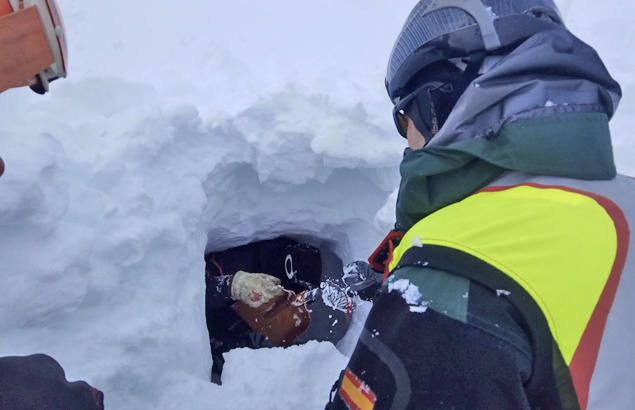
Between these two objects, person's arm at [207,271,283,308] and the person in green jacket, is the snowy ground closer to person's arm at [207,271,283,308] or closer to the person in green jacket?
person's arm at [207,271,283,308]

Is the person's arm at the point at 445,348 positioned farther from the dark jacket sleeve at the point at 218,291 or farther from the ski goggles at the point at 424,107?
the dark jacket sleeve at the point at 218,291

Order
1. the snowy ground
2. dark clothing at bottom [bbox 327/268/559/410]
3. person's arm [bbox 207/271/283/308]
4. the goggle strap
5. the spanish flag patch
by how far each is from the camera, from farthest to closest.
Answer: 1. person's arm [bbox 207/271/283/308]
2. the snowy ground
3. the goggle strap
4. the spanish flag patch
5. dark clothing at bottom [bbox 327/268/559/410]

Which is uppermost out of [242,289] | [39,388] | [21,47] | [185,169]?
[21,47]

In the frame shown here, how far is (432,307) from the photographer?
90cm

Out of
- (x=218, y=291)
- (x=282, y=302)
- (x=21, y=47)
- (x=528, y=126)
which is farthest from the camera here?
(x=218, y=291)

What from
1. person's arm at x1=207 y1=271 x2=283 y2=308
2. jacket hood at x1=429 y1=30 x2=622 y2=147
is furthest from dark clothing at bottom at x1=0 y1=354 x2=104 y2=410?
person's arm at x1=207 y1=271 x2=283 y2=308

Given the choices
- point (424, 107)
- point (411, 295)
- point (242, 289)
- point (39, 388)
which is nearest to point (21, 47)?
point (39, 388)

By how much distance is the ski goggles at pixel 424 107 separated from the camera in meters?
1.30

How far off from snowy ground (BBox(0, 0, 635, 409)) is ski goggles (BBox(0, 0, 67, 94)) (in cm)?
45

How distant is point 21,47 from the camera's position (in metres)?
1.53

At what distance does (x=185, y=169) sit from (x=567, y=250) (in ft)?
7.45

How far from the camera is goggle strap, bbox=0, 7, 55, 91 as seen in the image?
149cm

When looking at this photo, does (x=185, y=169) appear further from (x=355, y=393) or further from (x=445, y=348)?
(x=445, y=348)

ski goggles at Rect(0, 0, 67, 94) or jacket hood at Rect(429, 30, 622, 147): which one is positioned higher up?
jacket hood at Rect(429, 30, 622, 147)
